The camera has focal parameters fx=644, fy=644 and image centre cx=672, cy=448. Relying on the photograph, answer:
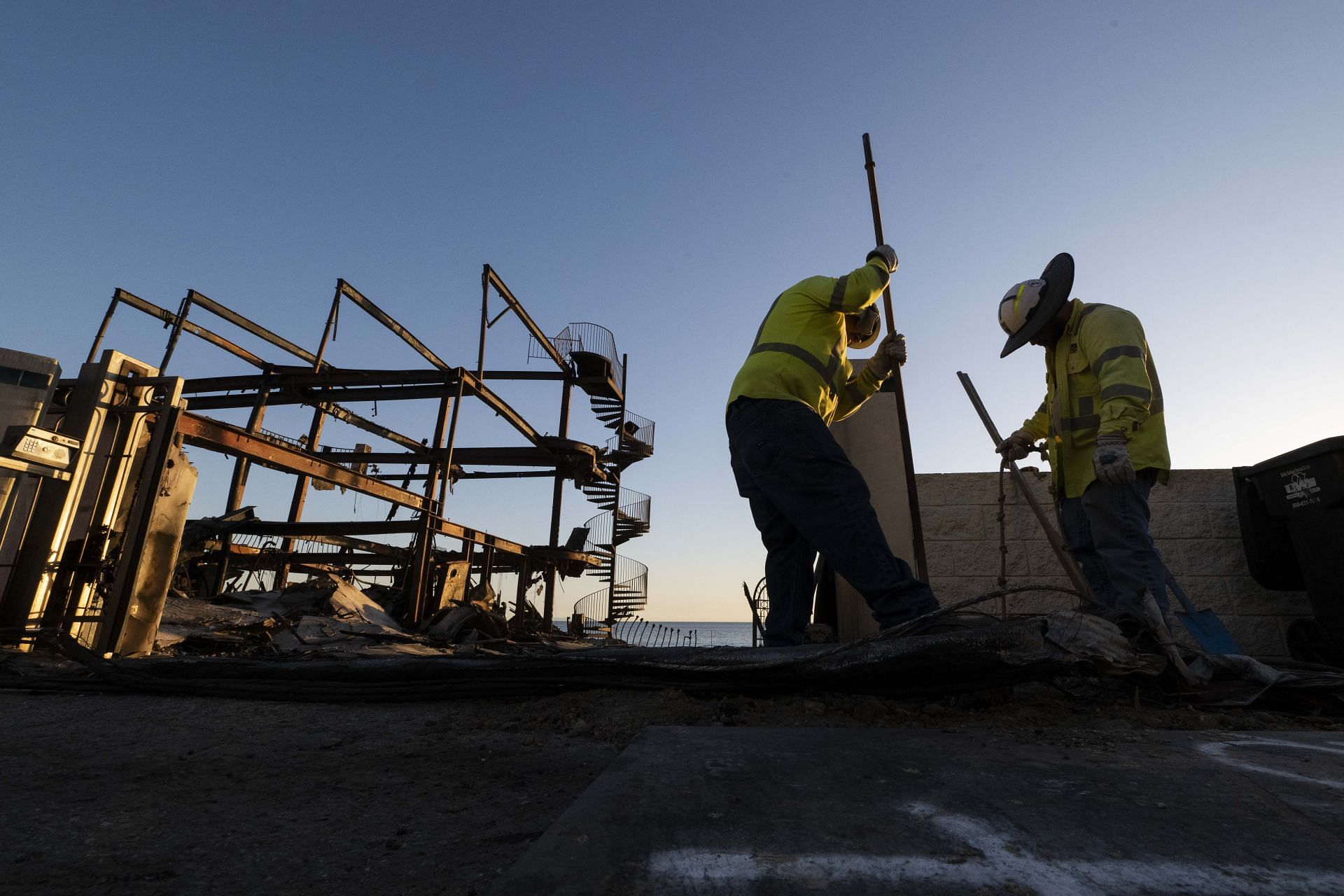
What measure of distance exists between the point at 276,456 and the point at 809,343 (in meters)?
6.21

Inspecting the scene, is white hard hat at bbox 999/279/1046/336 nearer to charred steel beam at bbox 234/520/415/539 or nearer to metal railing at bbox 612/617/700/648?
metal railing at bbox 612/617/700/648

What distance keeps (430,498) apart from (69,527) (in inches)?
208

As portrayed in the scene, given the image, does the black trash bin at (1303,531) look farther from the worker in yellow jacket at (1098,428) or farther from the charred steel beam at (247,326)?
the charred steel beam at (247,326)

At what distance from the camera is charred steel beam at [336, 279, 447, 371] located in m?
11.6

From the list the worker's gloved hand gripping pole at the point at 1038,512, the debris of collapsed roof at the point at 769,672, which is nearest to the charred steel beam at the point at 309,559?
the debris of collapsed roof at the point at 769,672

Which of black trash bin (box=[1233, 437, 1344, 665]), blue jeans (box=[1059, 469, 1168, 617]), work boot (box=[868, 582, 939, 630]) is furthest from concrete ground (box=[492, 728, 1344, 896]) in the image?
black trash bin (box=[1233, 437, 1344, 665])

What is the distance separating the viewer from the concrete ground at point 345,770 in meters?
1.06

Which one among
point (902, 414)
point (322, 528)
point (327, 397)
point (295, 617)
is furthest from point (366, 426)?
point (902, 414)

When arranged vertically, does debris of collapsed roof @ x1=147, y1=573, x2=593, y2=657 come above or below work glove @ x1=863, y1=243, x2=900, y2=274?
below

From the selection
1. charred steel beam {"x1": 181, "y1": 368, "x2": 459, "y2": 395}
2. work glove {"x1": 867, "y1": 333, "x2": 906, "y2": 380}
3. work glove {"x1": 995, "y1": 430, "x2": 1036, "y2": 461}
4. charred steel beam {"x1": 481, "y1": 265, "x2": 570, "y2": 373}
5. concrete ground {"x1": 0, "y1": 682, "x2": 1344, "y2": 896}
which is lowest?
concrete ground {"x1": 0, "y1": 682, "x2": 1344, "y2": 896}

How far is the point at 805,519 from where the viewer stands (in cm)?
280

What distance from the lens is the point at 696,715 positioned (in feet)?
6.75

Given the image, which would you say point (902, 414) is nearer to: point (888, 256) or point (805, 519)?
point (888, 256)

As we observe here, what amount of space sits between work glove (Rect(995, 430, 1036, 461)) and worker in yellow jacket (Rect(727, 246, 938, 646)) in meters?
0.87
